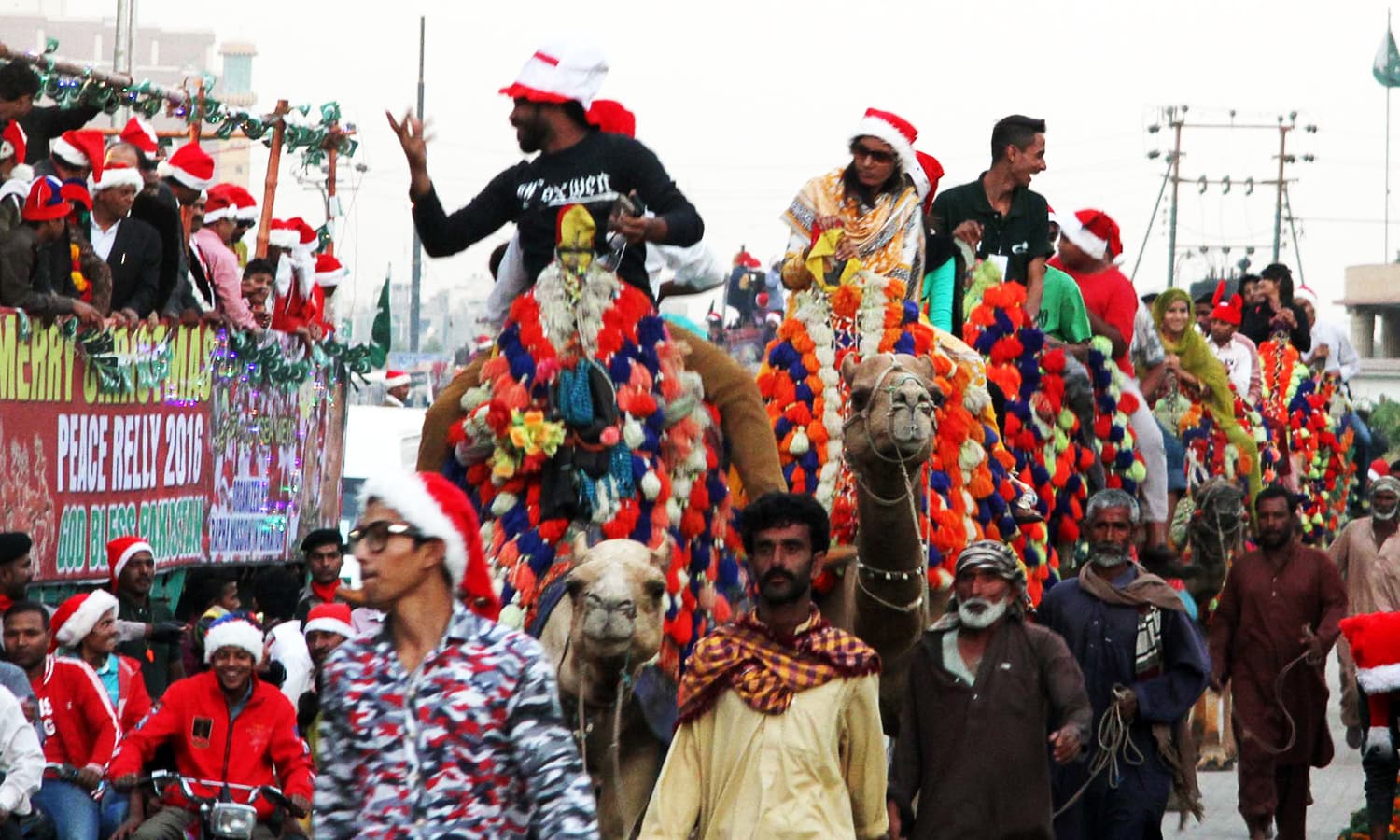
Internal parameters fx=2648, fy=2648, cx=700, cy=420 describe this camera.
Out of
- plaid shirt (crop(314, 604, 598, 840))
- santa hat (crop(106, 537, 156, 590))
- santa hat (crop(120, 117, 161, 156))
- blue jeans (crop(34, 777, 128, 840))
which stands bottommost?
blue jeans (crop(34, 777, 128, 840))

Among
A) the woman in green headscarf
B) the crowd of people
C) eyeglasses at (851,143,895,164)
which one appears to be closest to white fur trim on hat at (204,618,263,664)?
the crowd of people

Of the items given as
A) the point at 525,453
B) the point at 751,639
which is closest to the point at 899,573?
the point at 525,453

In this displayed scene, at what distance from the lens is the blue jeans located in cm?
1092

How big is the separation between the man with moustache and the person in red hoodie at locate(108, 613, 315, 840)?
3245 millimetres

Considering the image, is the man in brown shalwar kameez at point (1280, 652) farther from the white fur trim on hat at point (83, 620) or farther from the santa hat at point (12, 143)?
the santa hat at point (12, 143)

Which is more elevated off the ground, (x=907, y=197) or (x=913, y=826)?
(x=907, y=197)

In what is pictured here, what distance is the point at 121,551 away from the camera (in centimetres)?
1255

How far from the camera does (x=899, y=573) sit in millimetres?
9609

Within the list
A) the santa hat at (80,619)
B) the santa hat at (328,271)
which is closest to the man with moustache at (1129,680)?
the santa hat at (80,619)

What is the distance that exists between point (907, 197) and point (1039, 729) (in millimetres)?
2834

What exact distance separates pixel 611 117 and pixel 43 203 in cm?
386

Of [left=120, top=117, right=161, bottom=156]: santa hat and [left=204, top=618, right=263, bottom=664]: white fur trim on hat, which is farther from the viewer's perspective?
[left=120, top=117, right=161, bottom=156]: santa hat

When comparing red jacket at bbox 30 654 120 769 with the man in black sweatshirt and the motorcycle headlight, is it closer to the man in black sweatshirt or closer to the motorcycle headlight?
the motorcycle headlight

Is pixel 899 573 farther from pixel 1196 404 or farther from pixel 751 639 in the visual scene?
pixel 1196 404
